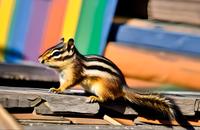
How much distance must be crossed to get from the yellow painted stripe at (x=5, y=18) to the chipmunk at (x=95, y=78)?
2.44 m

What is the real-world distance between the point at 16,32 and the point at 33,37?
0.19 metres

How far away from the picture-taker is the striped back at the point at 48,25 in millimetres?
6324

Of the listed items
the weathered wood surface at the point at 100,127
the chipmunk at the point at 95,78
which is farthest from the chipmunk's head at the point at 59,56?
the weathered wood surface at the point at 100,127

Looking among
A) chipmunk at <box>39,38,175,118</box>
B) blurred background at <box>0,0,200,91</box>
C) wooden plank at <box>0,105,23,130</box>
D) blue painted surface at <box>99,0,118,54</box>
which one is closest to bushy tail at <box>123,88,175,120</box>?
chipmunk at <box>39,38,175,118</box>

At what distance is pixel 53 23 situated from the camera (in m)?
6.42

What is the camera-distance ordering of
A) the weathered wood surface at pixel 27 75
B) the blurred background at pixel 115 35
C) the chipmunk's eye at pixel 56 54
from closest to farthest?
the chipmunk's eye at pixel 56 54
the weathered wood surface at pixel 27 75
the blurred background at pixel 115 35

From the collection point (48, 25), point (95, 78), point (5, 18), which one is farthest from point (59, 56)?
point (5, 18)

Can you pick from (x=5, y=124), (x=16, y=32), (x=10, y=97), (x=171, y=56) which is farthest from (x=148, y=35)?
(x=5, y=124)

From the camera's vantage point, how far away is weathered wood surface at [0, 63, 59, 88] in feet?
16.3

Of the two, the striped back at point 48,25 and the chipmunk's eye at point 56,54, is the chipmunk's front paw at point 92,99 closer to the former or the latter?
the chipmunk's eye at point 56,54

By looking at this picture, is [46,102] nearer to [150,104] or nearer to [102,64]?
[102,64]

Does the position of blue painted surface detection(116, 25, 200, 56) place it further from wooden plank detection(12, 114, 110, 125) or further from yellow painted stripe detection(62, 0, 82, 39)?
wooden plank detection(12, 114, 110, 125)

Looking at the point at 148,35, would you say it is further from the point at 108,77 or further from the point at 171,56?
the point at 108,77

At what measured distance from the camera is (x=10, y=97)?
11.6 ft
